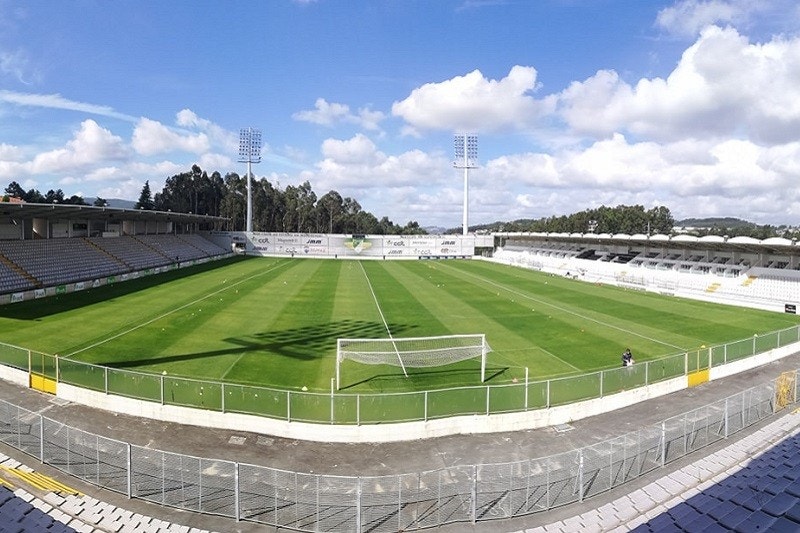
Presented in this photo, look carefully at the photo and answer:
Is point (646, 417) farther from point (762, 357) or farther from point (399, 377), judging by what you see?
point (762, 357)

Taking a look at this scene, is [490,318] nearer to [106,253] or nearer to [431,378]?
[431,378]

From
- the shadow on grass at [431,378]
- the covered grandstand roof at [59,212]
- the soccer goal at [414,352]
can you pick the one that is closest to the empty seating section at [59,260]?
the covered grandstand roof at [59,212]

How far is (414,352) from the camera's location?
20.2m

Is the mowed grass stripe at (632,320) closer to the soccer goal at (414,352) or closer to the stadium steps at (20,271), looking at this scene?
the soccer goal at (414,352)

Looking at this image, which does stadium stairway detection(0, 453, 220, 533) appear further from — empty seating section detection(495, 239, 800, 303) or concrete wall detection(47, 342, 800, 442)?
empty seating section detection(495, 239, 800, 303)

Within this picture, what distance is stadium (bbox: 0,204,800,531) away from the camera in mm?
10773

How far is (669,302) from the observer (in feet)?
136

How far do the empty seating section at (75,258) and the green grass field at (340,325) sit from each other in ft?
8.26

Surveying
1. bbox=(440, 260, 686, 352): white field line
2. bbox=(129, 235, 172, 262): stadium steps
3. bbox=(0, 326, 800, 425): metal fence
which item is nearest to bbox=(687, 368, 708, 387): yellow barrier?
bbox=(0, 326, 800, 425): metal fence

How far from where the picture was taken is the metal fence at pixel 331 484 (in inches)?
394

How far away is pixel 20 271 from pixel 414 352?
33100 mm

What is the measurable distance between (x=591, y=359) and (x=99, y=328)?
25354mm

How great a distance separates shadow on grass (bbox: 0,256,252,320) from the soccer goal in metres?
20.8

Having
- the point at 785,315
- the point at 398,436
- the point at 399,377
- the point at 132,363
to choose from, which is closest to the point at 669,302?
the point at 785,315
